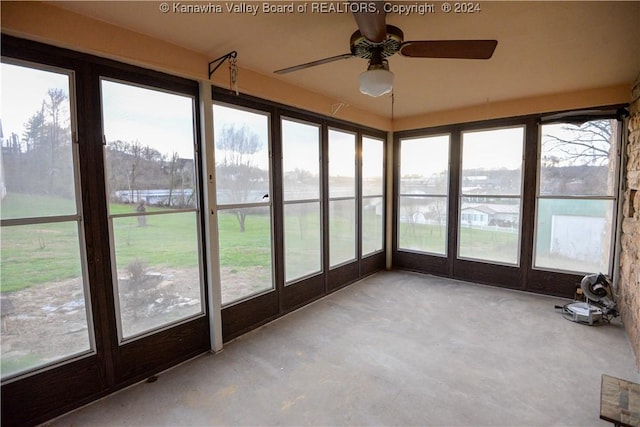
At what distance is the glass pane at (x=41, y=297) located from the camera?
1989 mm

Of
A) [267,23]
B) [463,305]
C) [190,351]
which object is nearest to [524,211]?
[463,305]

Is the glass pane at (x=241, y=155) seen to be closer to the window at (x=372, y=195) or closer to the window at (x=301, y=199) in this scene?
the window at (x=301, y=199)

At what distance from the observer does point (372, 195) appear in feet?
17.4

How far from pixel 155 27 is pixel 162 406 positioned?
2.74 metres

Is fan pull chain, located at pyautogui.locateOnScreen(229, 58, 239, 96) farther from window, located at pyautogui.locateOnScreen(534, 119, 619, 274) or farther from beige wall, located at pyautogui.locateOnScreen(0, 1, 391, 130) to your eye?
window, located at pyautogui.locateOnScreen(534, 119, 619, 274)

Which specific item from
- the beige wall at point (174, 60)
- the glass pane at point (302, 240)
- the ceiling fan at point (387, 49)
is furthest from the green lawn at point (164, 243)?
the ceiling fan at point (387, 49)

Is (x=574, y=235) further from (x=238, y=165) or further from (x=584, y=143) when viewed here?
(x=238, y=165)

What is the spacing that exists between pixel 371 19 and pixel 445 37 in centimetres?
111

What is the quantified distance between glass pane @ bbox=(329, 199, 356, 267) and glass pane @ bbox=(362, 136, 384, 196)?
503 mm

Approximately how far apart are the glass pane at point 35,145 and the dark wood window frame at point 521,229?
464cm

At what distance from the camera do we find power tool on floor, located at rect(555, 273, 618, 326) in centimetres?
350

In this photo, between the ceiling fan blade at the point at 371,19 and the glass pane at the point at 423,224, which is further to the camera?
the glass pane at the point at 423,224

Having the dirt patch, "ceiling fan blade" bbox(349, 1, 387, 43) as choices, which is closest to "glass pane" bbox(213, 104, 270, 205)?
the dirt patch

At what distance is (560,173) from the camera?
13.7 feet
